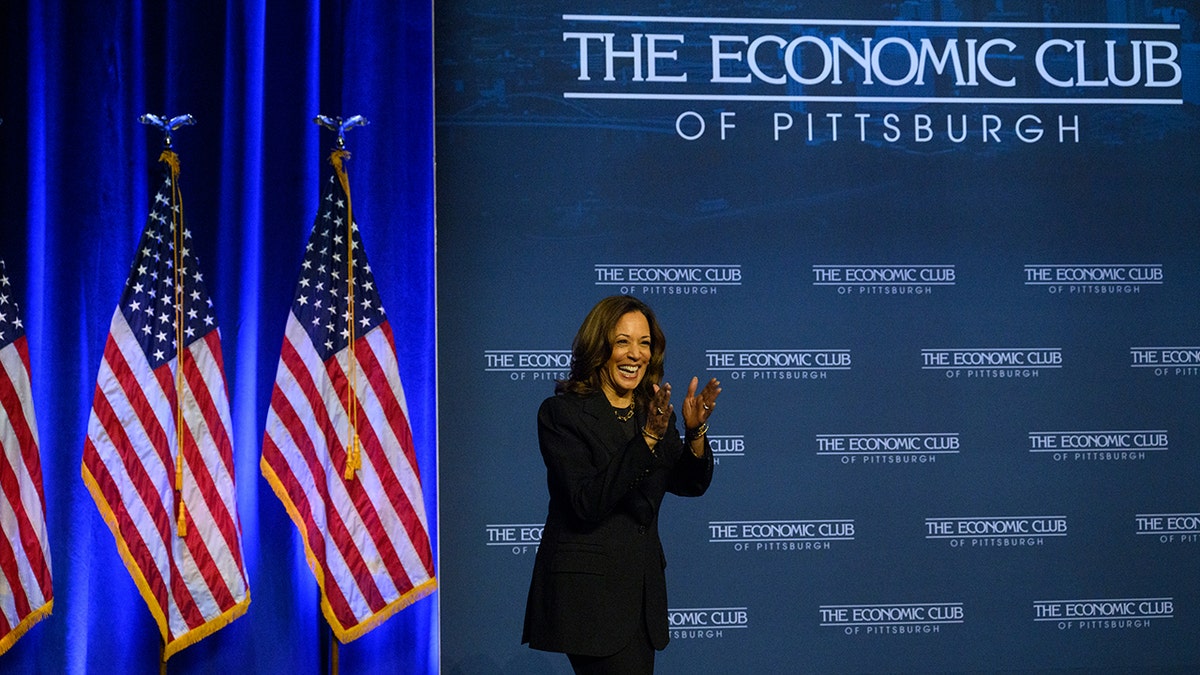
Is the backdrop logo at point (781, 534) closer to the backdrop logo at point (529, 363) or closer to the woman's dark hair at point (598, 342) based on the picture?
the backdrop logo at point (529, 363)

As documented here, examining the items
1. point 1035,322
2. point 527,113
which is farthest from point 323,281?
point 1035,322

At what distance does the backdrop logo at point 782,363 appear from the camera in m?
5.15

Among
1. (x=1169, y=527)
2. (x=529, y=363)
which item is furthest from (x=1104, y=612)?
(x=529, y=363)

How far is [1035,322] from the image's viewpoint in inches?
207

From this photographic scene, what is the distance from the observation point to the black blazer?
2.74 metres

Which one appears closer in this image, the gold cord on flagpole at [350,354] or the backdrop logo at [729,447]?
the gold cord on flagpole at [350,354]

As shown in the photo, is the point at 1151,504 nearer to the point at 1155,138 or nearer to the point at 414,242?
the point at 1155,138

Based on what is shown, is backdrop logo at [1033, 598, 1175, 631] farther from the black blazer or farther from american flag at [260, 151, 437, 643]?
the black blazer

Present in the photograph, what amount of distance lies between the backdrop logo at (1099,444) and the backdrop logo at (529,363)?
78.7 inches

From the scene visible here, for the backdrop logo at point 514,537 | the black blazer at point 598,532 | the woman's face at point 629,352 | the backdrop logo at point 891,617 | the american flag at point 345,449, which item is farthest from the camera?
the backdrop logo at point 891,617

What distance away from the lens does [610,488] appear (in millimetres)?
2713

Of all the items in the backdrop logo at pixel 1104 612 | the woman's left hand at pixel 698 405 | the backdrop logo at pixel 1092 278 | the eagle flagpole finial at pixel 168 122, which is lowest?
the backdrop logo at pixel 1104 612

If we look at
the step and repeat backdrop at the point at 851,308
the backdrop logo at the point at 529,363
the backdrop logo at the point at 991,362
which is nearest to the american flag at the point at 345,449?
the step and repeat backdrop at the point at 851,308

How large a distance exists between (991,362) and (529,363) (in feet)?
6.36
